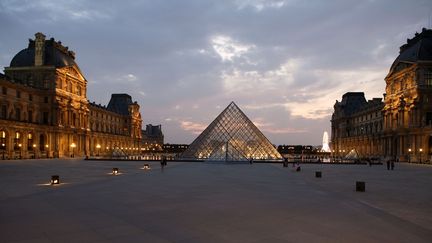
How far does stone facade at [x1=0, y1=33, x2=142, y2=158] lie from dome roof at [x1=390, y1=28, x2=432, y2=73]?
2036 inches

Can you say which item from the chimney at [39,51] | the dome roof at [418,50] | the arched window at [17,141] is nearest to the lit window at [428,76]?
the dome roof at [418,50]

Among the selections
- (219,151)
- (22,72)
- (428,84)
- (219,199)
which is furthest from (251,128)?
(22,72)

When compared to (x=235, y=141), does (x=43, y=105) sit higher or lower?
higher

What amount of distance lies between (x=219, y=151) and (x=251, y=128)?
523 centimetres

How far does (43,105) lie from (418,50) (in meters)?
55.2

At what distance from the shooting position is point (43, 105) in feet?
178

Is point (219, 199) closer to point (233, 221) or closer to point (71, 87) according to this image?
point (233, 221)

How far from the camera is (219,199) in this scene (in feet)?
36.2

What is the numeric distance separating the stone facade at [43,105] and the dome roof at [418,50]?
51717 millimetres

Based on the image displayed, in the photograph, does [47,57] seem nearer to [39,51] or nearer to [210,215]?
[39,51]

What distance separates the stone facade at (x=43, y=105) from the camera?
46500 millimetres

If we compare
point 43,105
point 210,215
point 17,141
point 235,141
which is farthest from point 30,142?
point 210,215

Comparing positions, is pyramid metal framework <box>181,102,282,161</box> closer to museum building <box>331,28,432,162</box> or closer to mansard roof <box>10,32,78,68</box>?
museum building <box>331,28,432,162</box>

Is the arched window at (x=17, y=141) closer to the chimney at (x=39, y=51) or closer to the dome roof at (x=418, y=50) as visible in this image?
the chimney at (x=39, y=51)
